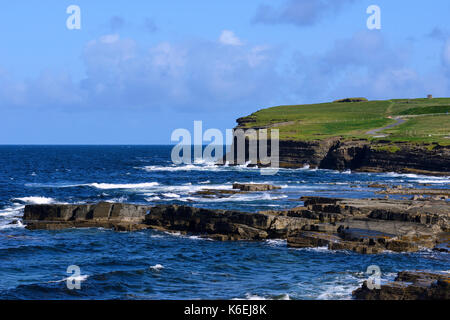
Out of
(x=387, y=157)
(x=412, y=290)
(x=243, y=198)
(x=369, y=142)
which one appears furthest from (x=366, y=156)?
(x=412, y=290)

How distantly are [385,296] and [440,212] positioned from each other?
2635 cm

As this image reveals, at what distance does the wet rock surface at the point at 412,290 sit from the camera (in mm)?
28234

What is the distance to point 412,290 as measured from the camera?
95.6 ft

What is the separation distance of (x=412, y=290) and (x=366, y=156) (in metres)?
107

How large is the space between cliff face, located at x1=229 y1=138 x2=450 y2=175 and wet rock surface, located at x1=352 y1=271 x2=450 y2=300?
87.7 meters

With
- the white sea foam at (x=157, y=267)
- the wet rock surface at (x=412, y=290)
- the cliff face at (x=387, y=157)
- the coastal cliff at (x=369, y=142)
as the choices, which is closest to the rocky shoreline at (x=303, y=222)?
the white sea foam at (x=157, y=267)

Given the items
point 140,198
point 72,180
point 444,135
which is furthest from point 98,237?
point 444,135

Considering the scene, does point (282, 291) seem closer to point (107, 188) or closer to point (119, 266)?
point (119, 266)

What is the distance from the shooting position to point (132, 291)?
33656 mm

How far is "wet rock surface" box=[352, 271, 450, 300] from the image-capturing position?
28.2 meters

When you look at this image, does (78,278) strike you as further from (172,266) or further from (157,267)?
(172,266)

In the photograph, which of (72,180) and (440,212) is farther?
(72,180)

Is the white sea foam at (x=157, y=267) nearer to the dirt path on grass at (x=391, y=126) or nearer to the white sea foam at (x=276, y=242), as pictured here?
the white sea foam at (x=276, y=242)

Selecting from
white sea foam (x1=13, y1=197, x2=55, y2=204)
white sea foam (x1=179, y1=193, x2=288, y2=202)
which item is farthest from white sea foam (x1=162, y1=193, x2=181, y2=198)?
white sea foam (x1=13, y1=197, x2=55, y2=204)
